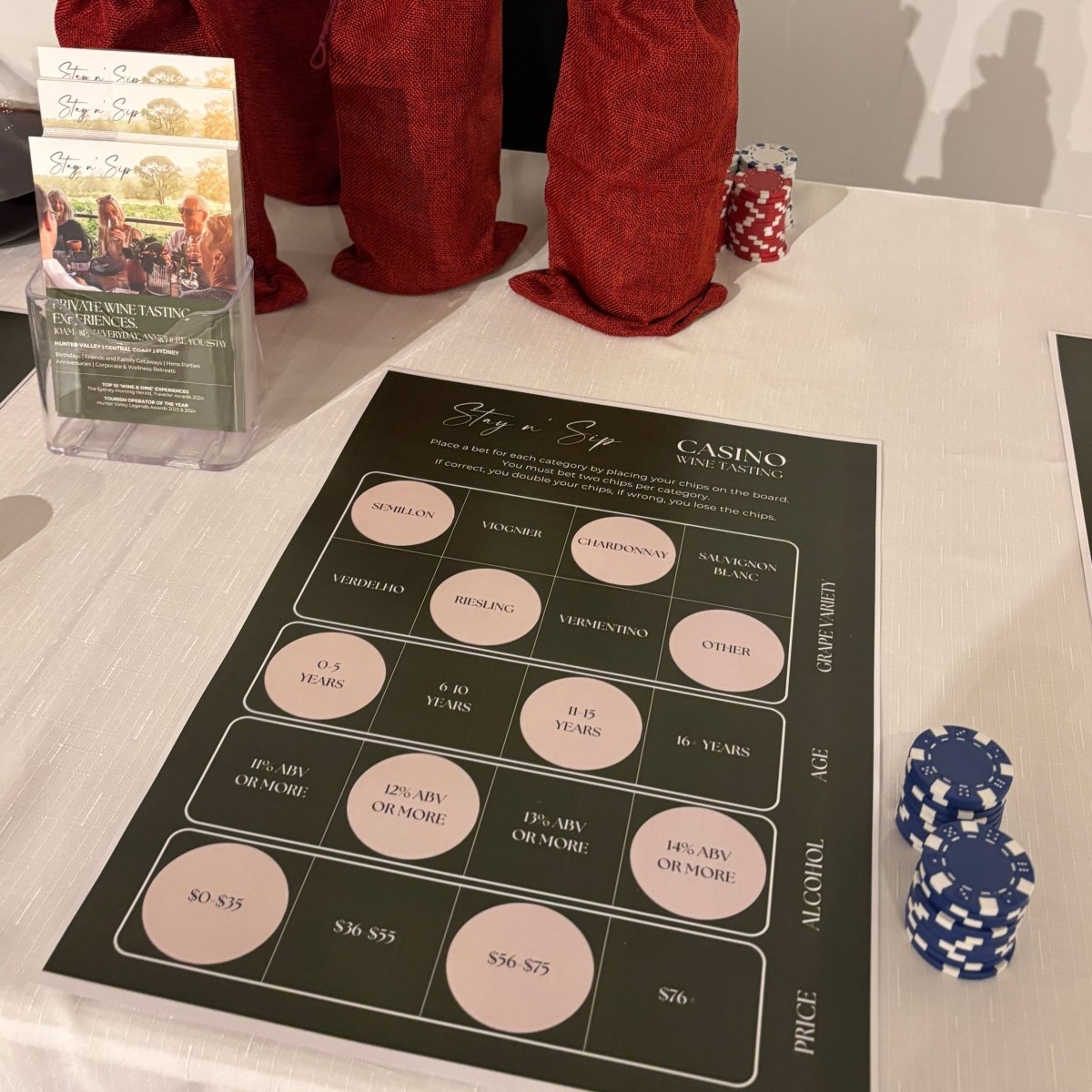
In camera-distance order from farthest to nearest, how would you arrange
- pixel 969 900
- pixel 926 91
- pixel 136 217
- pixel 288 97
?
pixel 926 91, pixel 288 97, pixel 136 217, pixel 969 900

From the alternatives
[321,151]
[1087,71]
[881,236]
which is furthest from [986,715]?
[1087,71]

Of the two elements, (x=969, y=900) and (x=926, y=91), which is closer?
(x=969, y=900)

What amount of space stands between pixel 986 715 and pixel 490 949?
0.34 meters

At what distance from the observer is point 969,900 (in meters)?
0.58

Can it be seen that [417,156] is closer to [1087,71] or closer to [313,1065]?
[313,1065]

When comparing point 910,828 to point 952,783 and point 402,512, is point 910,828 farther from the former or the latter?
point 402,512

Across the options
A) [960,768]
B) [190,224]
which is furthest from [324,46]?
[960,768]

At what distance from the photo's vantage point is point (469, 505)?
34.0 inches

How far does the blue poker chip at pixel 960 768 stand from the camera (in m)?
0.63

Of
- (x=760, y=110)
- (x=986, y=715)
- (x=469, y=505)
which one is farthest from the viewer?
(x=760, y=110)

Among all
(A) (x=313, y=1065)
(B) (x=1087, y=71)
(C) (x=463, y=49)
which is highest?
(C) (x=463, y=49)

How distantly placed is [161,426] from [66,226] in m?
0.16

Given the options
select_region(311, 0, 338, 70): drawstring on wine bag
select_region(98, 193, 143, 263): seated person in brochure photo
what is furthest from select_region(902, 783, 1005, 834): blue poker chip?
select_region(311, 0, 338, 70): drawstring on wine bag

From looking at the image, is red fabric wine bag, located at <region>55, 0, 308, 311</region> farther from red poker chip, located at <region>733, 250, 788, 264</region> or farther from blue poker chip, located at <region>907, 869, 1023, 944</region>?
blue poker chip, located at <region>907, 869, 1023, 944</region>
